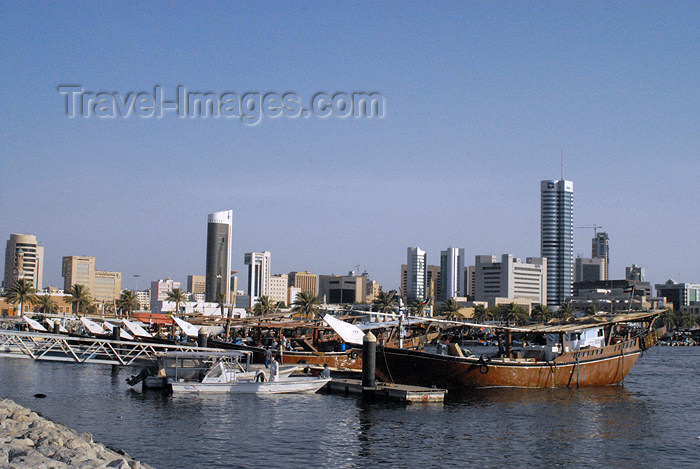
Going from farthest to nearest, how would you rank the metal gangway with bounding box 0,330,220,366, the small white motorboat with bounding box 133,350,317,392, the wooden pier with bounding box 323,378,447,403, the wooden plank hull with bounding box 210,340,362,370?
the wooden plank hull with bounding box 210,340,362,370 → the metal gangway with bounding box 0,330,220,366 → the small white motorboat with bounding box 133,350,317,392 → the wooden pier with bounding box 323,378,447,403

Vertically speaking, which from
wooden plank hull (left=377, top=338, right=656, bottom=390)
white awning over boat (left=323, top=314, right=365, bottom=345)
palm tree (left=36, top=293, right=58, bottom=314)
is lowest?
palm tree (left=36, top=293, right=58, bottom=314)

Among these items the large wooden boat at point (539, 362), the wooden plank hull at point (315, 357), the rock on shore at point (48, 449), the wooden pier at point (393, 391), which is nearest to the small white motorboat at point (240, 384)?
the wooden pier at point (393, 391)

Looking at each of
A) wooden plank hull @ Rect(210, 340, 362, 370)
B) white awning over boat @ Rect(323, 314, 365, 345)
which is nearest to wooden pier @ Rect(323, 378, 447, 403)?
white awning over boat @ Rect(323, 314, 365, 345)

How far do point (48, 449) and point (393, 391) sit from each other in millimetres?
Answer: 24102

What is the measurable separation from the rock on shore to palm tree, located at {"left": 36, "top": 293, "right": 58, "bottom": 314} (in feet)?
472

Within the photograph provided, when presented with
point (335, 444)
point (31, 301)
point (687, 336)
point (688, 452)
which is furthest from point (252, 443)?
point (687, 336)

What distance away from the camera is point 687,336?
175m

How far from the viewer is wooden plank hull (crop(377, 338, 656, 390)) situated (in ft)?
164

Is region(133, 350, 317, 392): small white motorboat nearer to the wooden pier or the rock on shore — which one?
the wooden pier

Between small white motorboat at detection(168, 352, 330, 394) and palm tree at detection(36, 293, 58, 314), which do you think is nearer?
Result: small white motorboat at detection(168, 352, 330, 394)

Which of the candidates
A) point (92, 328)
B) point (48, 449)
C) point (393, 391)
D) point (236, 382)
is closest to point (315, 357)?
point (236, 382)

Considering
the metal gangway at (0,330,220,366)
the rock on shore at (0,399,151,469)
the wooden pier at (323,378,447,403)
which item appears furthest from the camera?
the metal gangway at (0,330,220,366)

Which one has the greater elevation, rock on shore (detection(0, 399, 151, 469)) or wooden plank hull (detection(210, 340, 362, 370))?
rock on shore (detection(0, 399, 151, 469))

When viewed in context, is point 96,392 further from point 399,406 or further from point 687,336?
point 687,336
